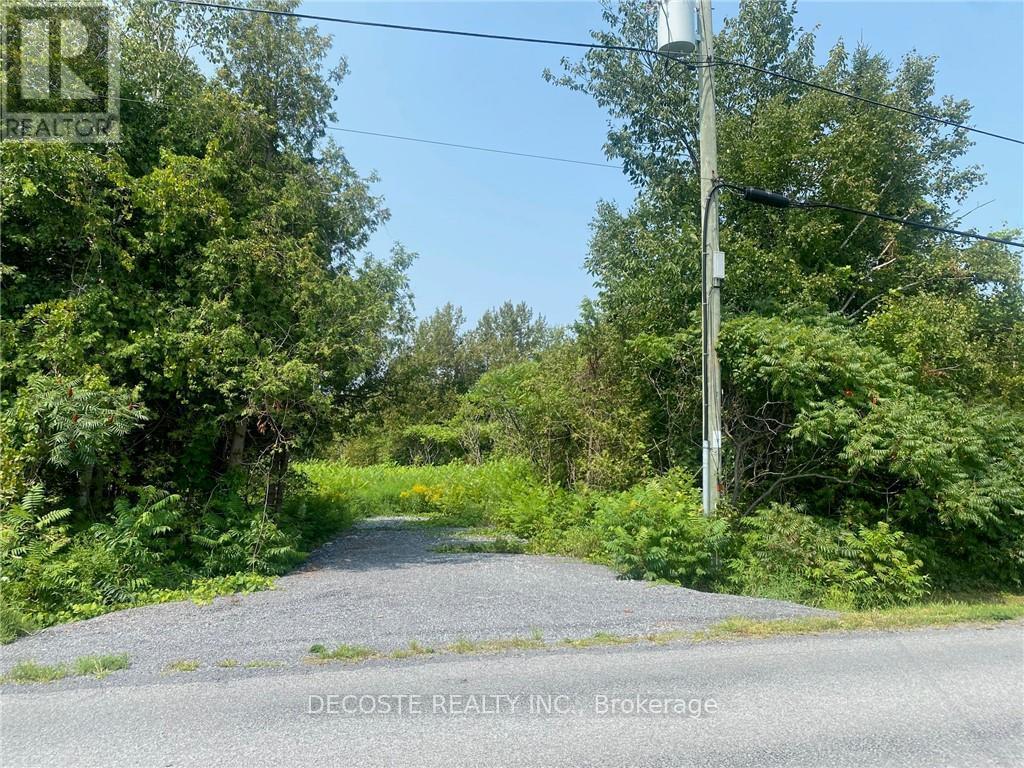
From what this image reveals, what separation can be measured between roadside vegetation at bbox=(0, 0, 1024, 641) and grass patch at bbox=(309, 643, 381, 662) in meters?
2.70

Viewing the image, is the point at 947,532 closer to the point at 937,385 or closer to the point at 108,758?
the point at 937,385

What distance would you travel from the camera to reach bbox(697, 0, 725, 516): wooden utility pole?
923 cm

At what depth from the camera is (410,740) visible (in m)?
3.86

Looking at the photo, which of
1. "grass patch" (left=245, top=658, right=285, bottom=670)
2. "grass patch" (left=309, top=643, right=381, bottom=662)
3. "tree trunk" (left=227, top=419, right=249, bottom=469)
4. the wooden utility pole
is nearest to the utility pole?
the wooden utility pole

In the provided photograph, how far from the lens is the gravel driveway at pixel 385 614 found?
5.72m

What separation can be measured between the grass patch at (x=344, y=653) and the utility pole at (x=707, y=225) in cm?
538

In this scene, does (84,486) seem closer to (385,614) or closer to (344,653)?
(385,614)

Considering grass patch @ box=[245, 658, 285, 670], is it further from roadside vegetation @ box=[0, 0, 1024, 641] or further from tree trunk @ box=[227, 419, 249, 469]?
tree trunk @ box=[227, 419, 249, 469]

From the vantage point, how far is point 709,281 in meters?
9.64

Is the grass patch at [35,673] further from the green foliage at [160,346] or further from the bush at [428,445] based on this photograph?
the bush at [428,445]

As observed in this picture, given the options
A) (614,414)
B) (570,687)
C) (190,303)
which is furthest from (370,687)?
(614,414)

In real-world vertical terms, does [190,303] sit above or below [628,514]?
above

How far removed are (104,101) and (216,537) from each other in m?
6.29

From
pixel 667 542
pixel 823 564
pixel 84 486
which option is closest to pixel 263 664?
pixel 84 486
